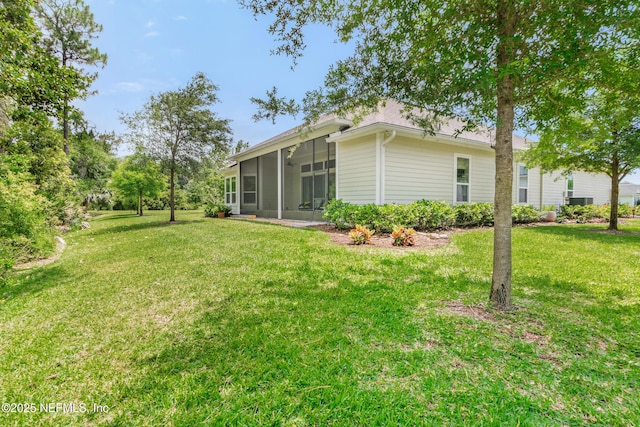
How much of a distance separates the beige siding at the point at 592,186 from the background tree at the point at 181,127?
20.5 meters

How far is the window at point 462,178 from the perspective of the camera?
460 inches

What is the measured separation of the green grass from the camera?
67.9 inches

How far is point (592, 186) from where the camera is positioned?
59.7 ft

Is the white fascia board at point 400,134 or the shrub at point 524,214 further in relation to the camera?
the shrub at point 524,214

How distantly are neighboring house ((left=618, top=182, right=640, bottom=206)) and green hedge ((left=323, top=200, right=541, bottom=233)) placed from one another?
46206 millimetres

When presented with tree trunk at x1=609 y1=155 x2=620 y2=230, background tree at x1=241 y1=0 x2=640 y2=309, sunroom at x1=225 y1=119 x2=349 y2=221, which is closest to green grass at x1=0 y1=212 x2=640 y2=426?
background tree at x1=241 y1=0 x2=640 y2=309

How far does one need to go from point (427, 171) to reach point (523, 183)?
290 inches

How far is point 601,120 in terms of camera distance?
24.8ft

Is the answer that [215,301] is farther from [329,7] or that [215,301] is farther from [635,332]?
[635,332]

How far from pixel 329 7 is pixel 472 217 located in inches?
350

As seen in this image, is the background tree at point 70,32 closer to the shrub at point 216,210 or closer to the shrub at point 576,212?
the shrub at point 216,210

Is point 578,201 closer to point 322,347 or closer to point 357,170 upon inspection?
point 357,170

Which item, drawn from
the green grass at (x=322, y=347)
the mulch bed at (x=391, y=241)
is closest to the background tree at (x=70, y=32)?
the mulch bed at (x=391, y=241)

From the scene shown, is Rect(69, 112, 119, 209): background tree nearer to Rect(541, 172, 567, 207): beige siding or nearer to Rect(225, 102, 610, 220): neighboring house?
Rect(225, 102, 610, 220): neighboring house
